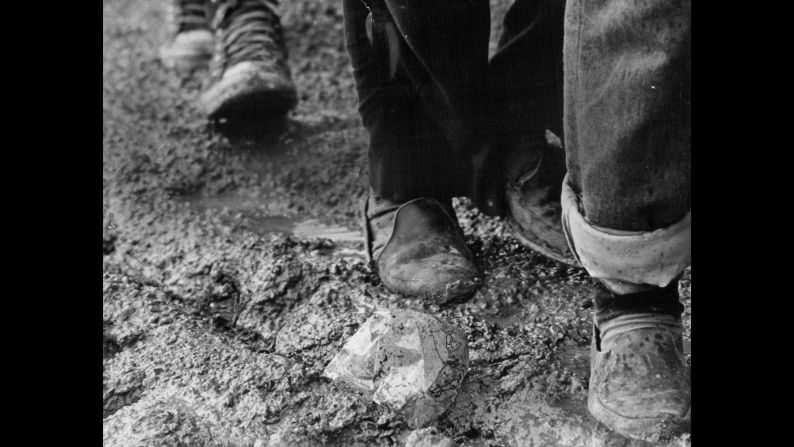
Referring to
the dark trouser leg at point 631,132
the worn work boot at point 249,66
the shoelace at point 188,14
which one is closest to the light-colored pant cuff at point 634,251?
the dark trouser leg at point 631,132

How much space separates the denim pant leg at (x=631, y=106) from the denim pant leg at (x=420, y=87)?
524 mm

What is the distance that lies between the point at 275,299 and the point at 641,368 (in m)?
0.85

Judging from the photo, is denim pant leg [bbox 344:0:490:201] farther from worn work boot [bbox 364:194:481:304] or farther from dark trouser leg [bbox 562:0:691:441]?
dark trouser leg [bbox 562:0:691:441]

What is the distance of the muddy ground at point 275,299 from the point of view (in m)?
1.39

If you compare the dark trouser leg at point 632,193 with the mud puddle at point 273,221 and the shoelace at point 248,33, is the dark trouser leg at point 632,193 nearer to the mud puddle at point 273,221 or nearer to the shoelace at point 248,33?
the mud puddle at point 273,221

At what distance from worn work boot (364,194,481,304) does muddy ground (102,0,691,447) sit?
0.13 feet

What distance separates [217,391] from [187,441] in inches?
5.3

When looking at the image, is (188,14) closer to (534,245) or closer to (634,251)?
(534,245)

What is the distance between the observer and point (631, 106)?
111 cm

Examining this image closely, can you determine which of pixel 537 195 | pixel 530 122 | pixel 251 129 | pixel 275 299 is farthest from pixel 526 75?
pixel 251 129
